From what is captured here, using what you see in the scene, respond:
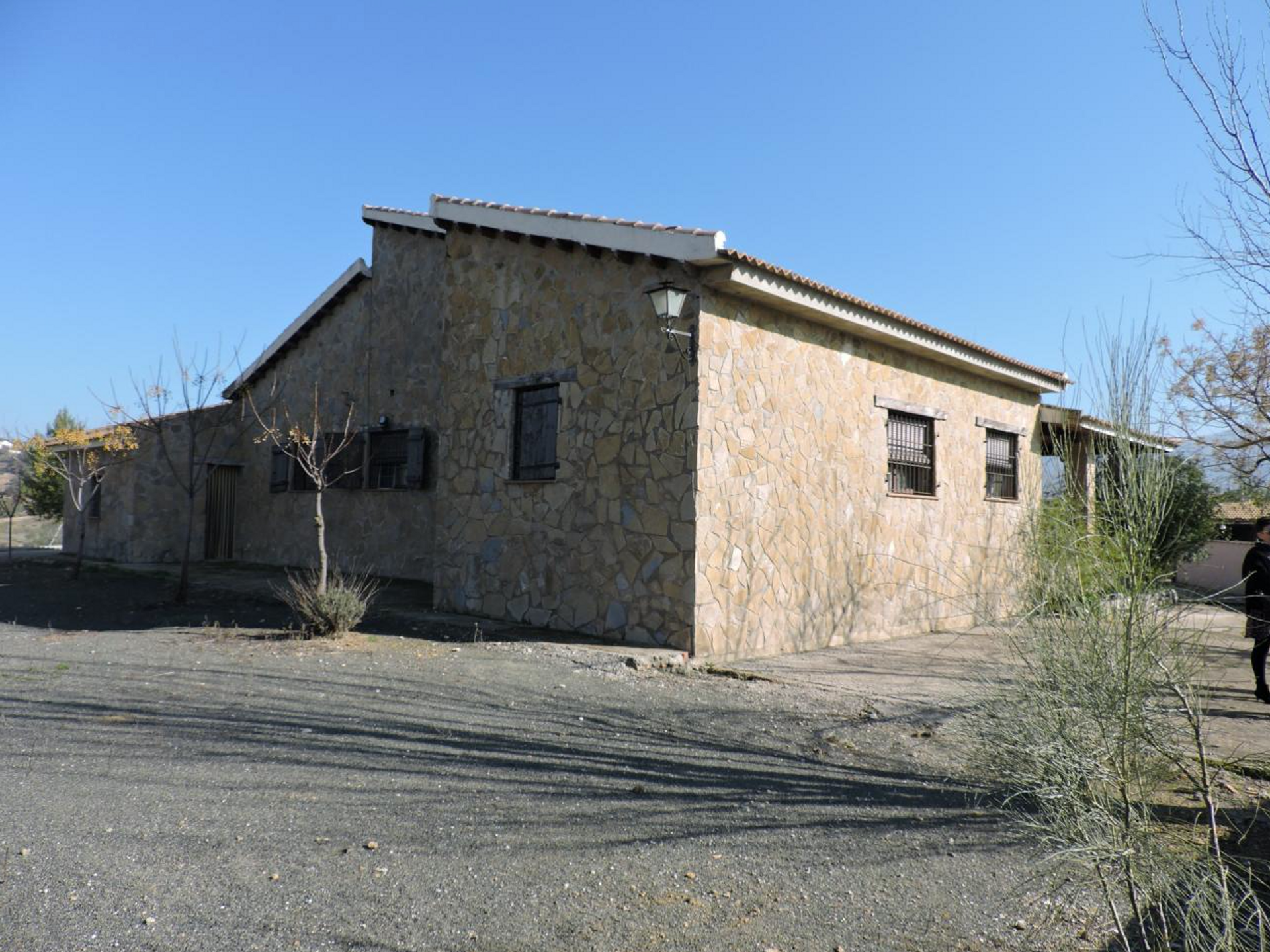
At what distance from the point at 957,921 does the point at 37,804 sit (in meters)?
3.94

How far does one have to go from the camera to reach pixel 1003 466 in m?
13.1

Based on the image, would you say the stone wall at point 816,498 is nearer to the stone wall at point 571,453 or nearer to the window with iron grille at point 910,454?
the window with iron grille at point 910,454

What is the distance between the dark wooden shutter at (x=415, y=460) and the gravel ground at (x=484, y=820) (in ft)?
20.5

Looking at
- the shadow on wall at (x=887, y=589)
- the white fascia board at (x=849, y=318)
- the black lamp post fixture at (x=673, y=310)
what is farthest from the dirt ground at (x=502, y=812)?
the white fascia board at (x=849, y=318)

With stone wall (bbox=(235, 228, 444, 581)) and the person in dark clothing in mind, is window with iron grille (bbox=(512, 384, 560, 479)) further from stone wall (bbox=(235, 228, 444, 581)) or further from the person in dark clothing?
the person in dark clothing

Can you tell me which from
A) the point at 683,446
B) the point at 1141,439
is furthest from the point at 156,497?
the point at 1141,439

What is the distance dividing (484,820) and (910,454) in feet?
28.2

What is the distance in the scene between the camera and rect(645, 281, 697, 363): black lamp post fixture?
756cm

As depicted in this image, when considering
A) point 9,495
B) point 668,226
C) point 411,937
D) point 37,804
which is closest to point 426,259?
point 668,226

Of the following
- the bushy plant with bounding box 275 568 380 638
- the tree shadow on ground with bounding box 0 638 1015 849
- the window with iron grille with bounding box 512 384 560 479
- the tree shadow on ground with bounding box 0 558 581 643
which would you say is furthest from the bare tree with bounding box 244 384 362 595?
the tree shadow on ground with bounding box 0 638 1015 849

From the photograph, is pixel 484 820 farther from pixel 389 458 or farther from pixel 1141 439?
pixel 389 458

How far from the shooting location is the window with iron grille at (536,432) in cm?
954

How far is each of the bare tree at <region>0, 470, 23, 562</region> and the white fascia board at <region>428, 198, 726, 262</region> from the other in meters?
14.4

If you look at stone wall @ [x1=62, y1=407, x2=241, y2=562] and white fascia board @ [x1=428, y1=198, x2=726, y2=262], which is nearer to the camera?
white fascia board @ [x1=428, y1=198, x2=726, y2=262]
